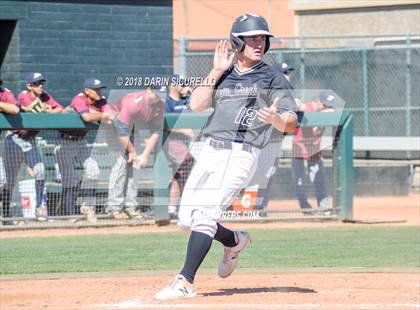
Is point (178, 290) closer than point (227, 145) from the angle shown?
Yes

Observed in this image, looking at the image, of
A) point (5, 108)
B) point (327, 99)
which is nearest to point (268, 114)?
point (5, 108)

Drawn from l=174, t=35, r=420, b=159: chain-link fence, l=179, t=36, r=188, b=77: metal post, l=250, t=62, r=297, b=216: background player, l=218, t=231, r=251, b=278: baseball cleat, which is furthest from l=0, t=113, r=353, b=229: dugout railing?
l=218, t=231, r=251, b=278: baseball cleat

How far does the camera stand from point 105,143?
13.2 metres

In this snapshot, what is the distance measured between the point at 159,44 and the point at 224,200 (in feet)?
33.8

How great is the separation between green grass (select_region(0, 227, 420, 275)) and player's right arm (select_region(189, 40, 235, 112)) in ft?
9.16

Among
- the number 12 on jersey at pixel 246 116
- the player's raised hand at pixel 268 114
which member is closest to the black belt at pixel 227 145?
the number 12 on jersey at pixel 246 116

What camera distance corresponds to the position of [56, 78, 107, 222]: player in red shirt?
13.0 metres

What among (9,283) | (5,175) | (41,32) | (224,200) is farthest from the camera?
(41,32)

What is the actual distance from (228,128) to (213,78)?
407 millimetres

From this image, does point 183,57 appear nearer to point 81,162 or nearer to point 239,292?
point 81,162

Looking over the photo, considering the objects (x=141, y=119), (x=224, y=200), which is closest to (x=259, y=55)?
(x=224, y=200)

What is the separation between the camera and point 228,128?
24.0 feet

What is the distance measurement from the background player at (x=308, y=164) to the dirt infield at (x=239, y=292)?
492cm

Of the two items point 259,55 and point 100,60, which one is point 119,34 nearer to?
point 100,60
